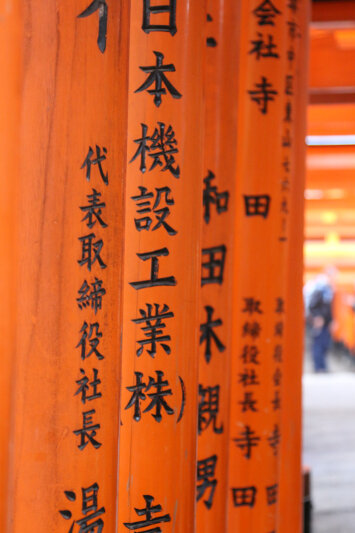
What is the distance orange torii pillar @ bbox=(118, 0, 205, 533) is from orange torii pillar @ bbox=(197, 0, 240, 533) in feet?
1.03

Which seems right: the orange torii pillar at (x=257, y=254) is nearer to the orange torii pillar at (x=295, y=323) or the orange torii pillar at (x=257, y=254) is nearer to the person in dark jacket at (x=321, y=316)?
the orange torii pillar at (x=295, y=323)

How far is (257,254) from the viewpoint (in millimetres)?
1479

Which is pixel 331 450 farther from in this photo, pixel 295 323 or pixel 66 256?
pixel 66 256

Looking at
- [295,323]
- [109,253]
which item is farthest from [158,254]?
[295,323]

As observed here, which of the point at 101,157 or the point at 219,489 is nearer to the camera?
the point at 101,157

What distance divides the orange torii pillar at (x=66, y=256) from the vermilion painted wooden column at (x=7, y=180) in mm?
12

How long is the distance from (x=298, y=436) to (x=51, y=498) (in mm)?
1052

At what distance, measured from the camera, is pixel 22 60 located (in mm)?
731

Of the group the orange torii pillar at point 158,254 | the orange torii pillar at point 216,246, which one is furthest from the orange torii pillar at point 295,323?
the orange torii pillar at point 158,254

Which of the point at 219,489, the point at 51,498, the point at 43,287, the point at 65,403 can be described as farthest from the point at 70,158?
the point at 219,489

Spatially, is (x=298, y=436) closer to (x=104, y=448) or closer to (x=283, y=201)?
(x=283, y=201)

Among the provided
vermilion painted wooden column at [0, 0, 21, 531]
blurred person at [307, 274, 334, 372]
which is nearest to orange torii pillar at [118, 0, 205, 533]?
vermilion painted wooden column at [0, 0, 21, 531]

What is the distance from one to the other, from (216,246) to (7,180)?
23.2 inches

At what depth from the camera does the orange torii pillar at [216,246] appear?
1.25m
